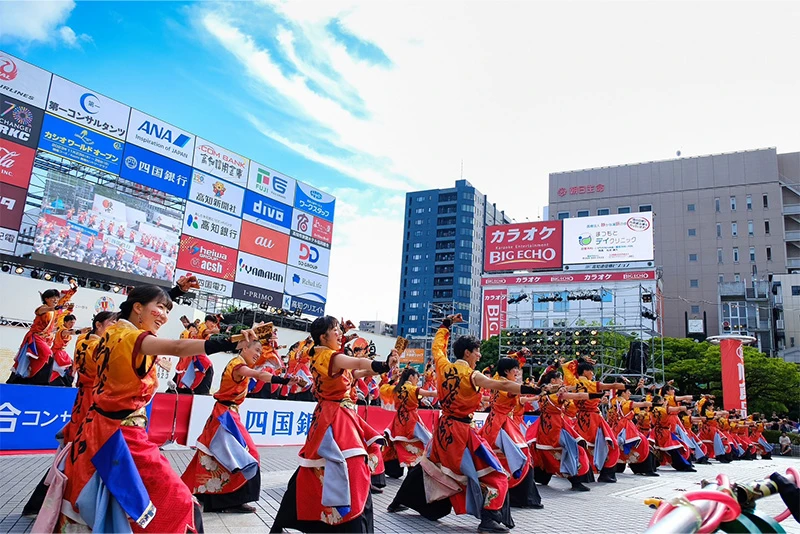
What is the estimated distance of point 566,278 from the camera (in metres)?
45.1

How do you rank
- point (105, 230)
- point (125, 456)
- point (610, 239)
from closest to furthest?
point (125, 456) → point (105, 230) → point (610, 239)

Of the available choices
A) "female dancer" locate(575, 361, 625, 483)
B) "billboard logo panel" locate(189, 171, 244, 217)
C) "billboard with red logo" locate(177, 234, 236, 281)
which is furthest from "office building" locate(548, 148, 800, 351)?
"female dancer" locate(575, 361, 625, 483)

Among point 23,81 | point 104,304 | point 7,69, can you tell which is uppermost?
point 7,69

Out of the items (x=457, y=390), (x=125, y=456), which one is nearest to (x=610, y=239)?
(x=457, y=390)

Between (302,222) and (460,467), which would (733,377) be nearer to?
(460,467)

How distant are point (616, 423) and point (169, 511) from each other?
10.6 meters

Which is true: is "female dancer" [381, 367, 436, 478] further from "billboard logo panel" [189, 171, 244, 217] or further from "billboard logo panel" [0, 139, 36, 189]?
"billboard logo panel" [189, 171, 244, 217]

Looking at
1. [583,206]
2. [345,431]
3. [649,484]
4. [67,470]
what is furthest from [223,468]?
[583,206]

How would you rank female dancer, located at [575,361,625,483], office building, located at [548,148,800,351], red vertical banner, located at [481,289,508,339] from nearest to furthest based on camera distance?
female dancer, located at [575,361,625,483]
red vertical banner, located at [481,289,508,339]
office building, located at [548,148,800,351]

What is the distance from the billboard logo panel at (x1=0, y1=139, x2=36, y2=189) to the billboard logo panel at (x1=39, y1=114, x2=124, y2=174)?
74 centimetres

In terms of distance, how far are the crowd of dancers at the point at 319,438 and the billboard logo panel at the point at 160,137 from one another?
17166 mm

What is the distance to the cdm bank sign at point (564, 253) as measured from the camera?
3897 cm

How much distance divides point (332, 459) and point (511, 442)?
2.90 metres

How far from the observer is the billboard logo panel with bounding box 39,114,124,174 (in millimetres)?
22922
